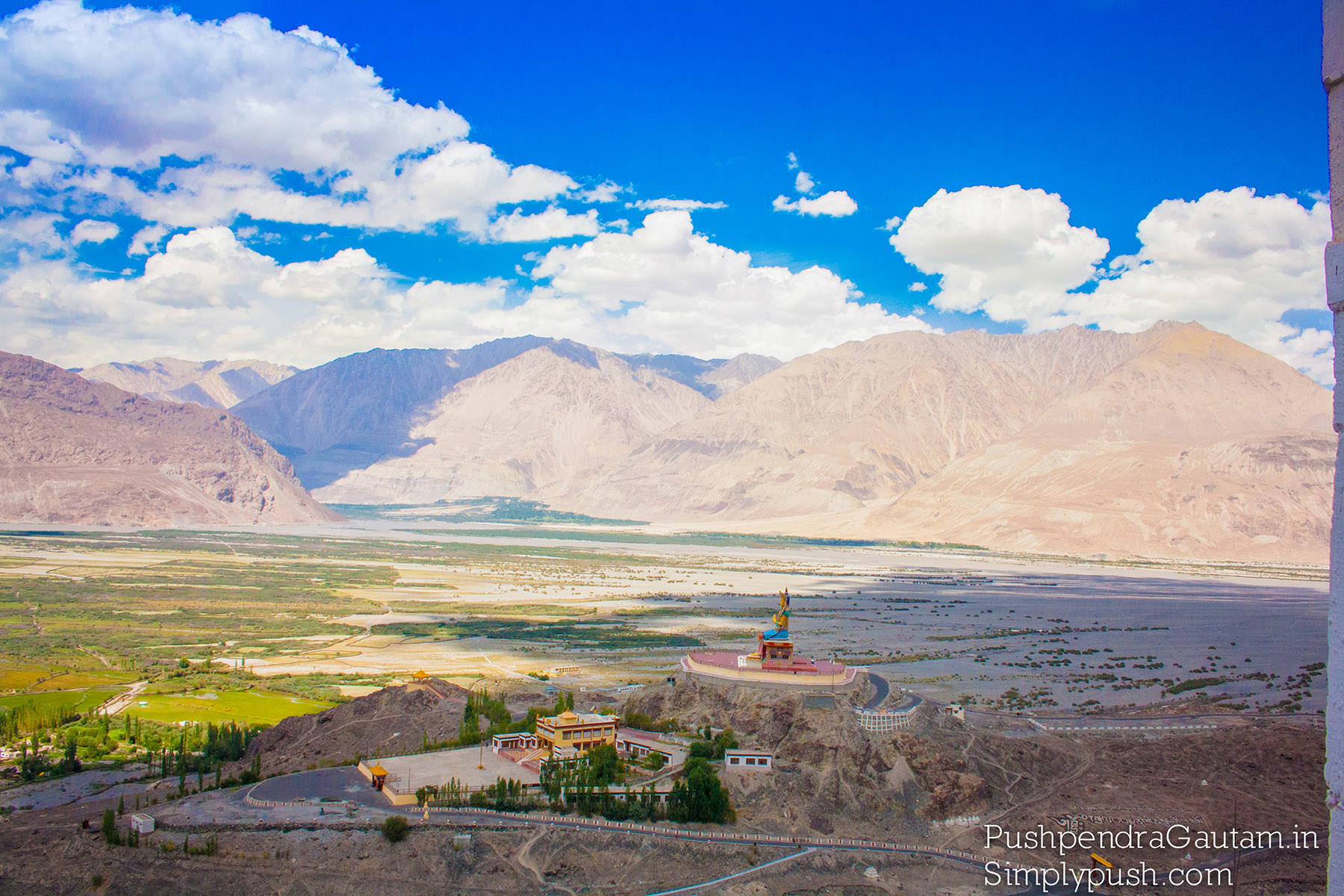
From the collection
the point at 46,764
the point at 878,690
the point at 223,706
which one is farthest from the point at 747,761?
the point at 223,706

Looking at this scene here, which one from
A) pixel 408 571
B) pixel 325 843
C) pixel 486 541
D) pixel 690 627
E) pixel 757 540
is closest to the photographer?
pixel 325 843

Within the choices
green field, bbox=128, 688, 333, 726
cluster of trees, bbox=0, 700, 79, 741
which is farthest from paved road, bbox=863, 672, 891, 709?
cluster of trees, bbox=0, 700, 79, 741

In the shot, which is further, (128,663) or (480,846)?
(128,663)

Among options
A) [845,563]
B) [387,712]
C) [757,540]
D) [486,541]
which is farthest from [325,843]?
[757,540]

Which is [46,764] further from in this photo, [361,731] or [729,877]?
[729,877]

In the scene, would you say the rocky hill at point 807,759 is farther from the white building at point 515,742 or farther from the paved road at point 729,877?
the white building at point 515,742

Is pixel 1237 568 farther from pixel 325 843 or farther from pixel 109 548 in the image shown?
pixel 109 548

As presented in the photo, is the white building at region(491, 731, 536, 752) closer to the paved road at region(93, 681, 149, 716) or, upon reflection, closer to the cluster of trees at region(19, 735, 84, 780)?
the cluster of trees at region(19, 735, 84, 780)

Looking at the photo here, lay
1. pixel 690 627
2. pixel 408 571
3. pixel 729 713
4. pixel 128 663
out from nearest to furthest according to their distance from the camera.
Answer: pixel 729 713 → pixel 128 663 → pixel 690 627 → pixel 408 571
